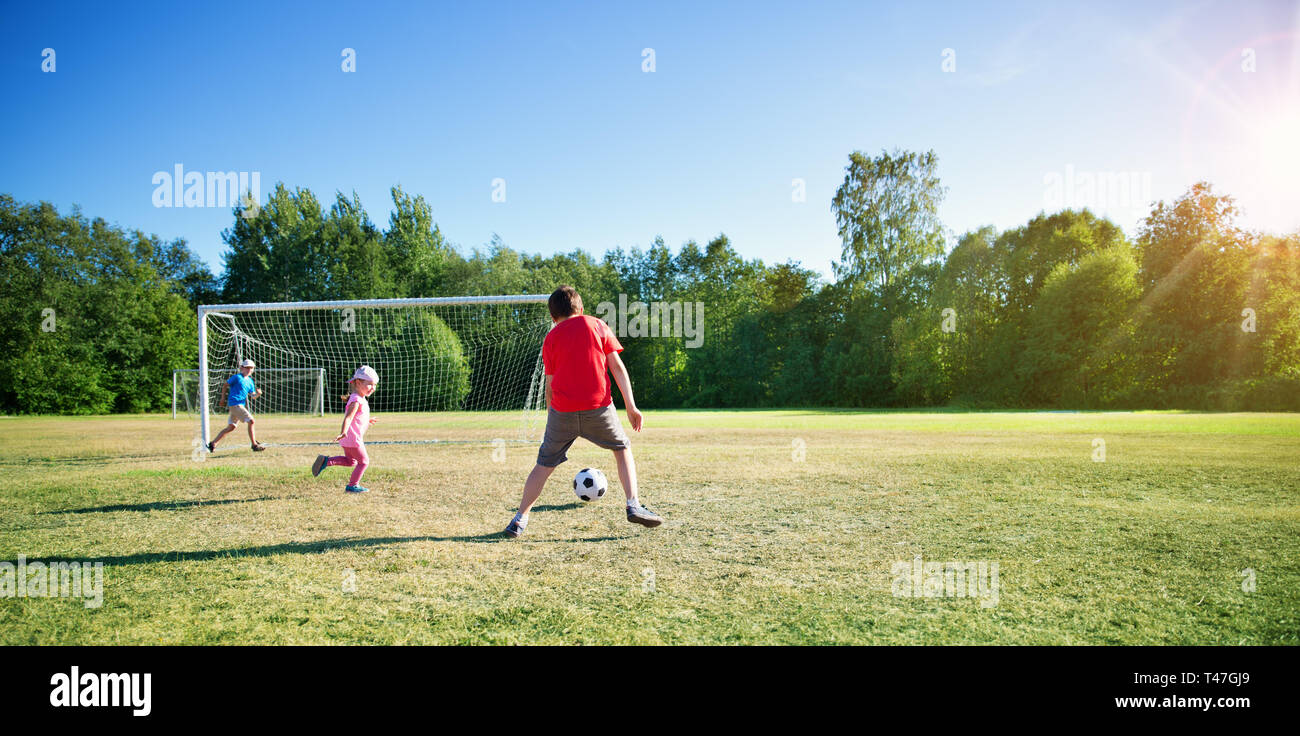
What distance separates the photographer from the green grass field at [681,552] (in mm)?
3393

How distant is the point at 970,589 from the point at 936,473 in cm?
550

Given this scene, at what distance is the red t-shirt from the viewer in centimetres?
548

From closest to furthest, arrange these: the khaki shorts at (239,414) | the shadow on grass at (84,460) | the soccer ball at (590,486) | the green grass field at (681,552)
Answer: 1. the green grass field at (681,552)
2. the soccer ball at (590,486)
3. the shadow on grass at (84,460)
4. the khaki shorts at (239,414)

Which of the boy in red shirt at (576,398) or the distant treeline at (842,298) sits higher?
the distant treeline at (842,298)

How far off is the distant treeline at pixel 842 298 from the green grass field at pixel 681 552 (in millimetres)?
29578

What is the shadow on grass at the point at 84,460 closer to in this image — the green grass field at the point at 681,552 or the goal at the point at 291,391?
the green grass field at the point at 681,552

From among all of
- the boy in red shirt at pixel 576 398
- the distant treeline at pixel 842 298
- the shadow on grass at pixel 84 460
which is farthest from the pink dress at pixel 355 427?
the distant treeline at pixel 842 298

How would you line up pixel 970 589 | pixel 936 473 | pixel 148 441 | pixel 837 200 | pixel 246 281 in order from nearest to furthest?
1. pixel 970 589
2. pixel 936 473
3. pixel 148 441
4. pixel 837 200
5. pixel 246 281

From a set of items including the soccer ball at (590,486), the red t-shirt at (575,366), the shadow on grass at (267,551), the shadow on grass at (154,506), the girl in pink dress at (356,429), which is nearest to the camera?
the shadow on grass at (267,551)

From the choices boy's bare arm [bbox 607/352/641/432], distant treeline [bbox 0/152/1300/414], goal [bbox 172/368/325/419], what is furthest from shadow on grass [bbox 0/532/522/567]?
distant treeline [bbox 0/152/1300/414]

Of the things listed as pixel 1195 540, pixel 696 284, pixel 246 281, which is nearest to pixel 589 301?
pixel 696 284
